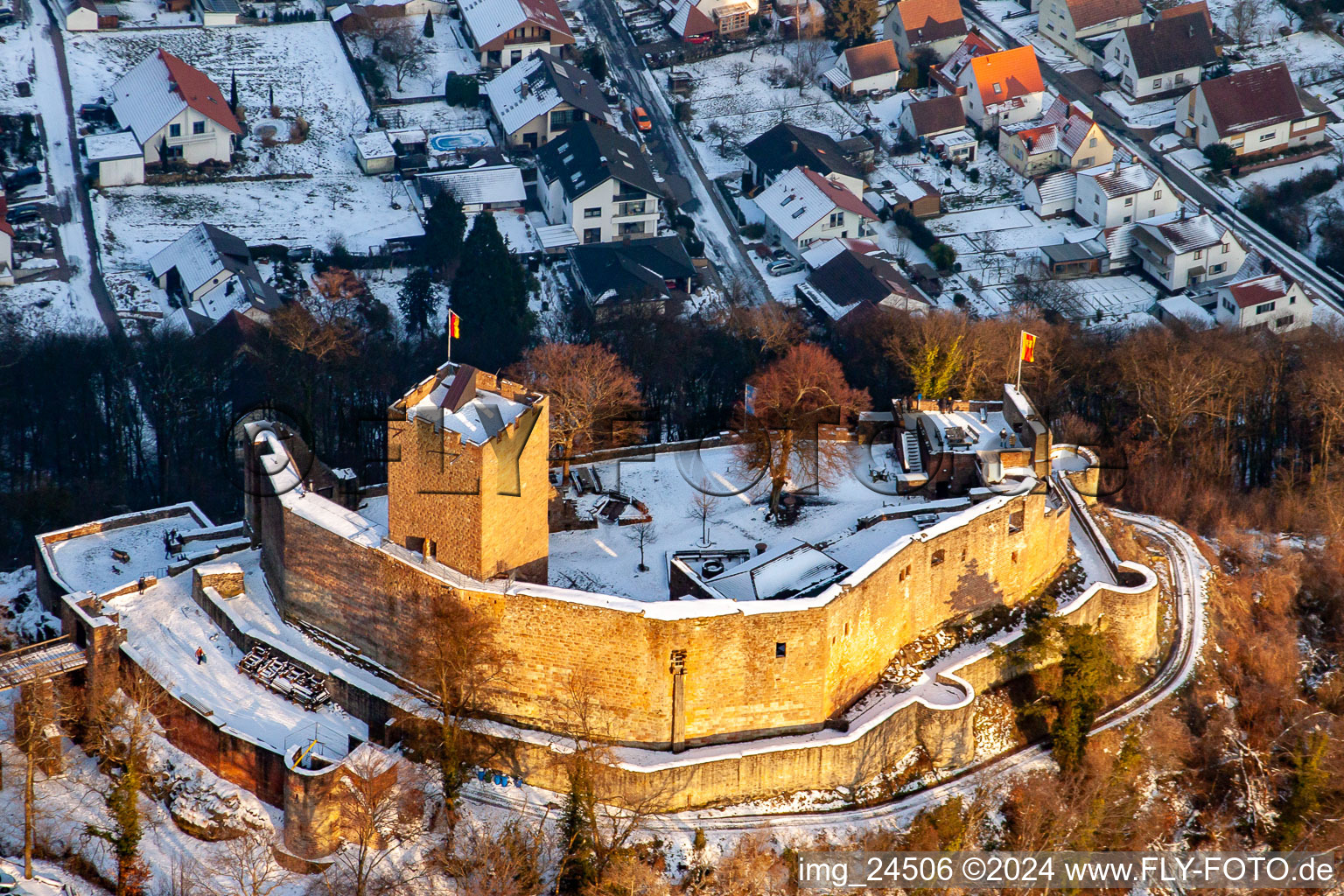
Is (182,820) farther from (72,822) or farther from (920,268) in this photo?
(920,268)

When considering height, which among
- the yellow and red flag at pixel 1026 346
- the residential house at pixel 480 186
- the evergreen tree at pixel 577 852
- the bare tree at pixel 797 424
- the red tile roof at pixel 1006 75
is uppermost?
the red tile roof at pixel 1006 75

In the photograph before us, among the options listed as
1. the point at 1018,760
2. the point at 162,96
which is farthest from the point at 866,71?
the point at 1018,760

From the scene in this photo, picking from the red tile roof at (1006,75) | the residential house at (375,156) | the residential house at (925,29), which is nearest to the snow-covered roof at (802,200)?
the red tile roof at (1006,75)

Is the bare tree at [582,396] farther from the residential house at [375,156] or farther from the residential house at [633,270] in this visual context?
the residential house at [375,156]

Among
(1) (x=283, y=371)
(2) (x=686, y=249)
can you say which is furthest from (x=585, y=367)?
(2) (x=686, y=249)

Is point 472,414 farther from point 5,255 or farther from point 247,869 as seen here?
point 5,255

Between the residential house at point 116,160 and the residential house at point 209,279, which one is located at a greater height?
the residential house at point 116,160
